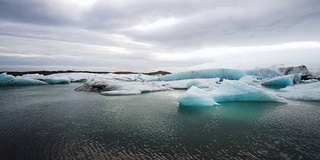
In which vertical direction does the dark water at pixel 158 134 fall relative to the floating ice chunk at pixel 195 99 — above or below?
below

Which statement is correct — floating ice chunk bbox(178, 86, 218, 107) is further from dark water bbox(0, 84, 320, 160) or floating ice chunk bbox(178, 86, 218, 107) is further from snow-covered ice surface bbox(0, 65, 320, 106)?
dark water bbox(0, 84, 320, 160)

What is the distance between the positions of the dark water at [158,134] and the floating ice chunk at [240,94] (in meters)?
2.53

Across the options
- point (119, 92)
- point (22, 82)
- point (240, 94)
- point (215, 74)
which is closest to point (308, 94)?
point (240, 94)

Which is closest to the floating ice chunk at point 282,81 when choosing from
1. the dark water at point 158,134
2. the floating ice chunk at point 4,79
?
the dark water at point 158,134

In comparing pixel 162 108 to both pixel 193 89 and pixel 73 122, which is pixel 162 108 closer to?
pixel 193 89

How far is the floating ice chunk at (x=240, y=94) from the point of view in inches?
473

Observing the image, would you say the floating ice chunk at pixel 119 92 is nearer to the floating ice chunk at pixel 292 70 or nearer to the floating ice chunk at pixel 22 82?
the floating ice chunk at pixel 22 82

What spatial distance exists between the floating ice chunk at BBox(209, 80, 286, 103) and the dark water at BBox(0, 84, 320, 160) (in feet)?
8.30

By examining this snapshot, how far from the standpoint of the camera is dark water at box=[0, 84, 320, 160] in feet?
16.1

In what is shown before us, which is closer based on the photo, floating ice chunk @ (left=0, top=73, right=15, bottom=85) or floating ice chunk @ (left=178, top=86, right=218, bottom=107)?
floating ice chunk @ (left=178, top=86, right=218, bottom=107)

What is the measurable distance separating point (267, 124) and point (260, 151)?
2755 millimetres

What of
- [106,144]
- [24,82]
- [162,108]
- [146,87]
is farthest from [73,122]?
[24,82]

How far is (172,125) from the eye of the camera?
7.27m

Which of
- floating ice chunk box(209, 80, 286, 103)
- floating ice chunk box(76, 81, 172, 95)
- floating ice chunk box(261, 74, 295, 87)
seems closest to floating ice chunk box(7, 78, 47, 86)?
floating ice chunk box(76, 81, 172, 95)
